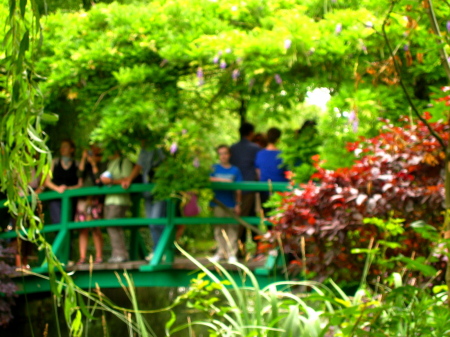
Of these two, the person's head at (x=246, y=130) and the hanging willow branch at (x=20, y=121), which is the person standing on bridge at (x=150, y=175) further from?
the hanging willow branch at (x=20, y=121)

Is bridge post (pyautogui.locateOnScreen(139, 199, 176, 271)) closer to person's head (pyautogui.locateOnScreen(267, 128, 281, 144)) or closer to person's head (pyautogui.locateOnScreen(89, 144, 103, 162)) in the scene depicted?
person's head (pyautogui.locateOnScreen(89, 144, 103, 162))

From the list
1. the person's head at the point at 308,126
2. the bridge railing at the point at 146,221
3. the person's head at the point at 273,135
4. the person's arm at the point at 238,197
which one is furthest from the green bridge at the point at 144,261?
the person's head at the point at 308,126

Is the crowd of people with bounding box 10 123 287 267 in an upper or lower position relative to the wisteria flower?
lower

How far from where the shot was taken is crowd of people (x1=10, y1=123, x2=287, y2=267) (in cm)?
779

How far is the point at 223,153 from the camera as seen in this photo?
7852mm

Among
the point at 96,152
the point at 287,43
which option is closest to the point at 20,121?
the point at 287,43

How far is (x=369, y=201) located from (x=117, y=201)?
3.47m

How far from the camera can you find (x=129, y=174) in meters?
7.86

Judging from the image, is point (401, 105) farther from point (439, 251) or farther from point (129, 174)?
point (439, 251)

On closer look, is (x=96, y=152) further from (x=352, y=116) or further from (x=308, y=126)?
(x=352, y=116)

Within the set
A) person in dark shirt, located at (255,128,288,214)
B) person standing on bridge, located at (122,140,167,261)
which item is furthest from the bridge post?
person in dark shirt, located at (255,128,288,214)

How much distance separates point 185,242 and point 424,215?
7.92m

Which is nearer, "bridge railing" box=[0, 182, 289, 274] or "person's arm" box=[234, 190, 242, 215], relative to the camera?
"bridge railing" box=[0, 182, 289, 274]

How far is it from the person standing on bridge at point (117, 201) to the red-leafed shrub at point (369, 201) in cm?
261
